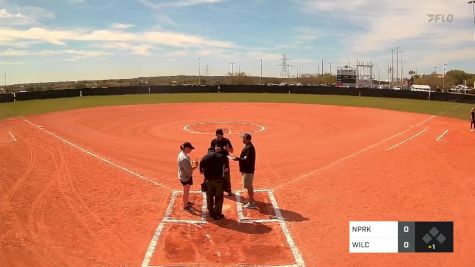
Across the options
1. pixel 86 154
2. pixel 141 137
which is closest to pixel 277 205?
pixel 86 154

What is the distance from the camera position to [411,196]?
475 inches

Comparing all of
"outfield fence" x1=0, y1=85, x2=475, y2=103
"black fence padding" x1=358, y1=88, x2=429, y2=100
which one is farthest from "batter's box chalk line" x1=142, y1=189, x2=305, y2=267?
"black fence padding" x1=358, y1=88, x2=429, y2=100

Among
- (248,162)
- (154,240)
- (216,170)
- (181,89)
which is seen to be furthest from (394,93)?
(154,240)

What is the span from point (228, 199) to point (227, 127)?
1461 cm

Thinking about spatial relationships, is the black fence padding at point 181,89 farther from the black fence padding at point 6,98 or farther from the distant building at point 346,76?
the distant building at point 346,76

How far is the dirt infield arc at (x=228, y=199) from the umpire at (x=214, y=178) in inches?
15.6

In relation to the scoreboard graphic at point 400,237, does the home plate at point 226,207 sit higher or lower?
higher

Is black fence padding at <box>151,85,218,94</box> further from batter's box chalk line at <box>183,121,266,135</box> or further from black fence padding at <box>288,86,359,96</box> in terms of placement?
batter's box chalk line at <box>183,121,266,135</box>

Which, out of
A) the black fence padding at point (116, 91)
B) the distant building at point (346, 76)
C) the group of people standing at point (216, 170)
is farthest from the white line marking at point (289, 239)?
the distant building at point (346, 76)

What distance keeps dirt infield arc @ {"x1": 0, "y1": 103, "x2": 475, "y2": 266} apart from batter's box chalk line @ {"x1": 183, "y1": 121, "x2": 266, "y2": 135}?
36.2 inches

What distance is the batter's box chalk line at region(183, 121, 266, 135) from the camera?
24688mm

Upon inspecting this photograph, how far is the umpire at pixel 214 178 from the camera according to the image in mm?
10164

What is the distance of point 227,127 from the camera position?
86.6ft

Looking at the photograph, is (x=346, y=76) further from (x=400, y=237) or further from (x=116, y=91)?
(x=400, y=237)
